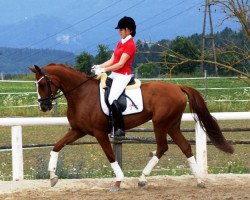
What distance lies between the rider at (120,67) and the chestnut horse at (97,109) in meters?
0.17

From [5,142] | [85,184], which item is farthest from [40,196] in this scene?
[5,142]

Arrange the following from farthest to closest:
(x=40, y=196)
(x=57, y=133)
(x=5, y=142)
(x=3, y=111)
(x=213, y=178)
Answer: (x=3, y=111), (x=57, y=133), (x=5, y=142), (x=213, y=178), (x=40, y=196)

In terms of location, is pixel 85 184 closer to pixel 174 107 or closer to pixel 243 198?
pixel 174 107

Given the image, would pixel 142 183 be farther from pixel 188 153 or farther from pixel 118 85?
pixel 118 85

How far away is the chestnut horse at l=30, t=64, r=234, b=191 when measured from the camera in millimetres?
7824

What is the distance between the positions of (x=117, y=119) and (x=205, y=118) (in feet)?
4.22

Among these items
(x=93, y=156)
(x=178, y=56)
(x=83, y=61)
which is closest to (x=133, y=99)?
(x=178, y=56)

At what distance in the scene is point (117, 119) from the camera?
7801 mm

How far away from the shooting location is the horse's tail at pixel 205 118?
8.24m

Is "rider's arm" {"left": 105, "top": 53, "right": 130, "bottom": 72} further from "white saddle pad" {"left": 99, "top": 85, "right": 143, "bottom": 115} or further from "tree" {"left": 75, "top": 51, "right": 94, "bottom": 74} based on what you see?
"tree" {"left": 75, "top": 51, "right": 94, "bottom": 74}

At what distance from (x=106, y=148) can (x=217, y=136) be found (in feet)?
5.21

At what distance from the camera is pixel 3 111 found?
23172 mm

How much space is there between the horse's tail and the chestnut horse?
44mm

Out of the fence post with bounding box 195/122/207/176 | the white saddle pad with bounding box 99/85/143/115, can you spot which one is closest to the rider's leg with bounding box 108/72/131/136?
the white saddle pad with bounding box 99/85/143/115
